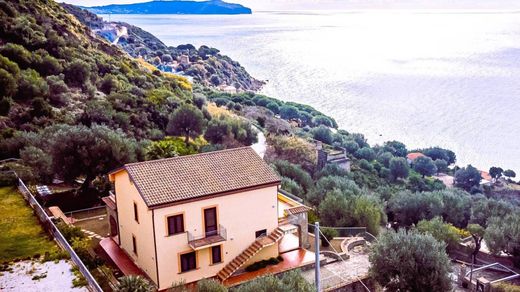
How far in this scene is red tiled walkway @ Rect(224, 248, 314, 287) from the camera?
2061cm

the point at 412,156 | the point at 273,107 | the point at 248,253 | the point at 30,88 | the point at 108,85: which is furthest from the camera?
the point at 273,107

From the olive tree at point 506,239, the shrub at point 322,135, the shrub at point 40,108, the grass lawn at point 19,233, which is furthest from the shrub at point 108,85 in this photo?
the olive tree at point 506,239

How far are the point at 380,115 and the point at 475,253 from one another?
87.2 meters

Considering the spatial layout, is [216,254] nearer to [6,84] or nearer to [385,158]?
[6,84]

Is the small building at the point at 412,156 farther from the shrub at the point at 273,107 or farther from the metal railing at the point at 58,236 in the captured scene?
the metal railing at the point at 58,236

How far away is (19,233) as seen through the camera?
64.3ft

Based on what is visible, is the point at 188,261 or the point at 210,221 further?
the point at 210,221

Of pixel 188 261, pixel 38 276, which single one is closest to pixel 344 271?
pixel 188 261

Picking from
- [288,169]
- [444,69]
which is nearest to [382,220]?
[288,169]

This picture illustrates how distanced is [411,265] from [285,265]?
4966mm

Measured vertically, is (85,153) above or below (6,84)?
below

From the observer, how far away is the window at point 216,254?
20969 mm

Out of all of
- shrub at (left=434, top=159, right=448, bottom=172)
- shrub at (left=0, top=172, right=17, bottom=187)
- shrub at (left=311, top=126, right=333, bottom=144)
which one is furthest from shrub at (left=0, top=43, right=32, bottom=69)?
shrub at (left=434, top=159, right=448, bottom=172)

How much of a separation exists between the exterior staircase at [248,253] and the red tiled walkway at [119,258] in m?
3.18
